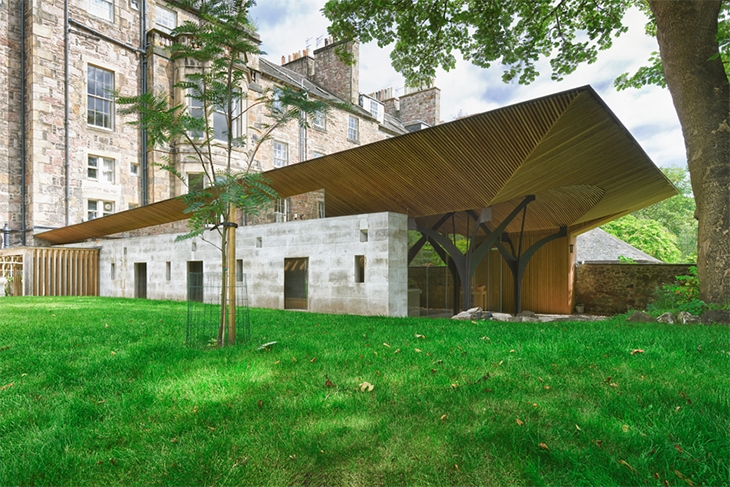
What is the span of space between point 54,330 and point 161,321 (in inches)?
66.2

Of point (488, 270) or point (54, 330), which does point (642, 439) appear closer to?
point (54, 330)

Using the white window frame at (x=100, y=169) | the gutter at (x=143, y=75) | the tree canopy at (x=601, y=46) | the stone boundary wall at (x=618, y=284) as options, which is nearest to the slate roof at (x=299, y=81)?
the gutter at (x=143, y=75)

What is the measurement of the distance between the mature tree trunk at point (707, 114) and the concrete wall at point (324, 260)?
222 inches

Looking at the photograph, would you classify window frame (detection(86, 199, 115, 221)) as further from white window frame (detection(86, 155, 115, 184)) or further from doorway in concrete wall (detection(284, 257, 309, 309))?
doorway in concrete wall (detection(284, 257, 309, 309))

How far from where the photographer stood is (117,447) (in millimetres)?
2660

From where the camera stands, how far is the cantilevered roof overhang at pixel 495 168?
710 cm

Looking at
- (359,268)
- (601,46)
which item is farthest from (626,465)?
(601,46)

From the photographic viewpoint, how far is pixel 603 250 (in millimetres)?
22453

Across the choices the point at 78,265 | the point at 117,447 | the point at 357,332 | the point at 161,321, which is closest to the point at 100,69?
the point at 78,265

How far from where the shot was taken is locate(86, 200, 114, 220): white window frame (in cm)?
1877

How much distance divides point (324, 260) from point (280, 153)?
50.3ft

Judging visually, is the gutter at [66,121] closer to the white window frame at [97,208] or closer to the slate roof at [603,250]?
the white window frame at [97,208]

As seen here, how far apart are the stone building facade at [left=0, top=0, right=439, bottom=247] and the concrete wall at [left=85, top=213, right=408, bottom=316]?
7.82 ft

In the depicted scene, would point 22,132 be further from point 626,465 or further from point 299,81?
point 626,465
